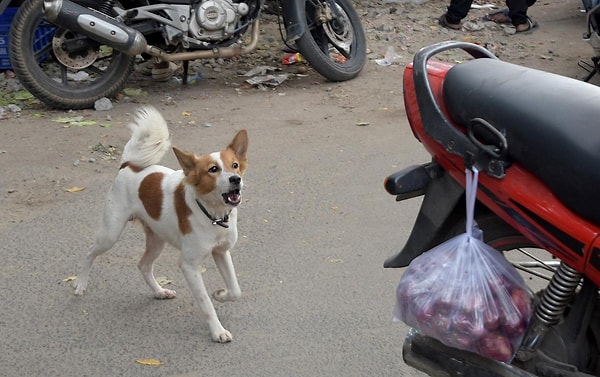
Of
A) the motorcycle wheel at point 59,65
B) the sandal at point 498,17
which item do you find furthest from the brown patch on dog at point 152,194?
the sandal at point 498,17

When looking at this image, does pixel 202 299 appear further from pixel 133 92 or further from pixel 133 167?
pixel 133 92

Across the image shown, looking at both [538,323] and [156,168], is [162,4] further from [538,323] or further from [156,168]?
[538,323]

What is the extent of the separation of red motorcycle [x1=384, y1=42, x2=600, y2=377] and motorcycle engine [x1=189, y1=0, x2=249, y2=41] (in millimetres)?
4469

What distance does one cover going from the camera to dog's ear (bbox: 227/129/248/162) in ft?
11.8

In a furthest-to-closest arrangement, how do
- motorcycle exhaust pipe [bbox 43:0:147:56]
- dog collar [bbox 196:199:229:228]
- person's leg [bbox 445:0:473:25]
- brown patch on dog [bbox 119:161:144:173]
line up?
person's leg [bbox 445:0:473:25], motorcycle exhaust pipe [bbox 43:0:147:56], brown patch on dog [bbox 119:161:144:173], dog collar [bbox 196:199:229:228]

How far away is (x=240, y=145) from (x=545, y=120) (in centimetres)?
167

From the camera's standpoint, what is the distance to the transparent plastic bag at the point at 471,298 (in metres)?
2.39

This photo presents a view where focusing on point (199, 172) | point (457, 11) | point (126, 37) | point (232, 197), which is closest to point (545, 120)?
point (232, 197)

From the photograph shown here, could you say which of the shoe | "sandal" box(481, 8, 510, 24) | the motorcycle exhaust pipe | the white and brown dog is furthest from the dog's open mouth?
"sandal" box(481, 8, 510, 24)

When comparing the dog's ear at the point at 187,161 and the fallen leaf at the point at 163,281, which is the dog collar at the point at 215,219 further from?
the fallen leaf at the point at 163,281

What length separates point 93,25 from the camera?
6535 mm

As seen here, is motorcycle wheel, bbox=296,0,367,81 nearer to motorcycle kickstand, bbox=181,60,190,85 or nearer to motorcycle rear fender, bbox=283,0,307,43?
motorcycle rear fender, bbox=283,0,307,43

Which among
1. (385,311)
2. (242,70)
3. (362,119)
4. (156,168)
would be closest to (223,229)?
(156,168)

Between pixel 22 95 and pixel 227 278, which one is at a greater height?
pixel 227 278
